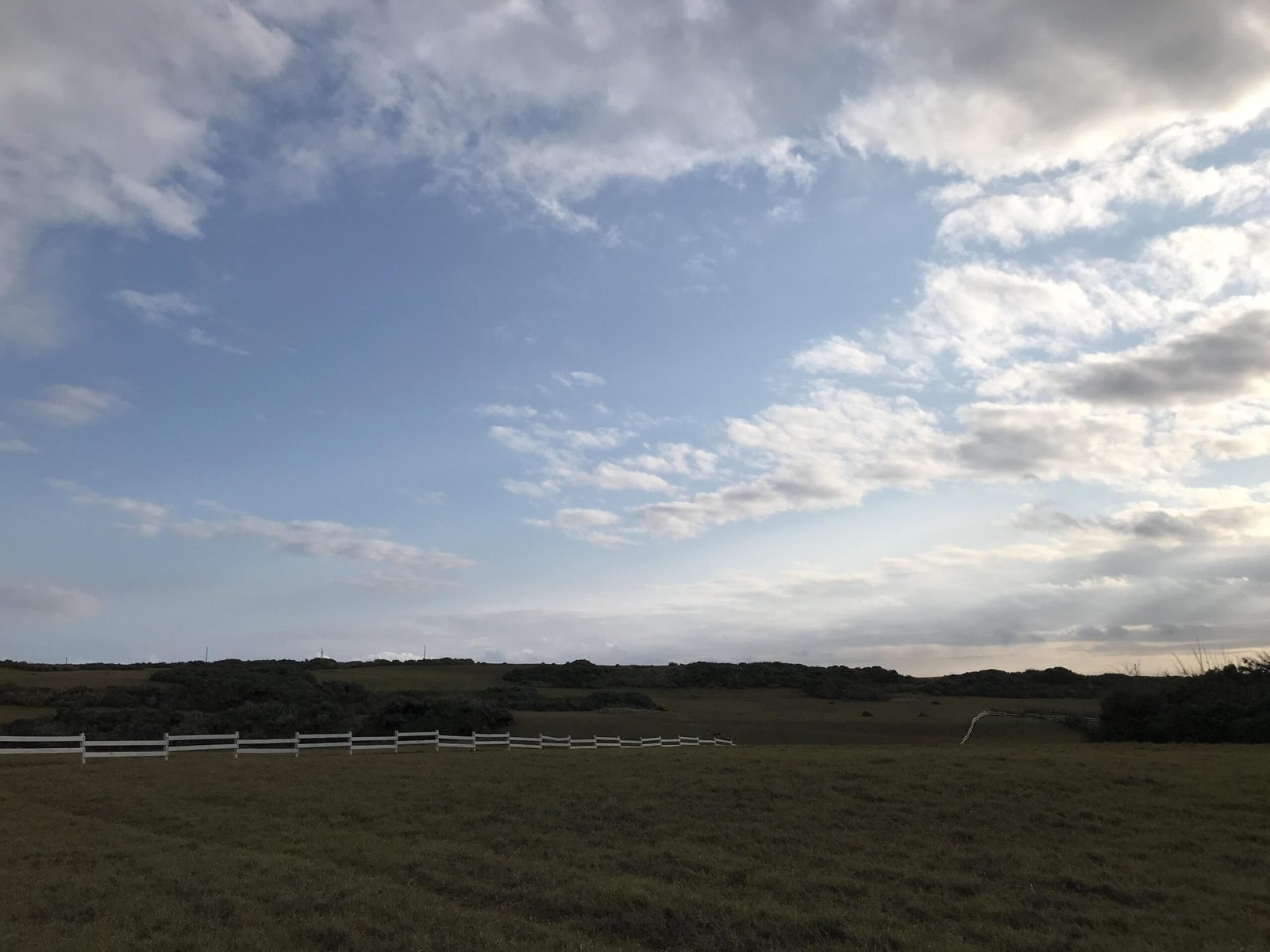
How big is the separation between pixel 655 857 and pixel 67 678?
7078 centimetres

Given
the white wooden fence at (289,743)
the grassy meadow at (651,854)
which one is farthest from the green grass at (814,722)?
the grassy meadow at (651,854)

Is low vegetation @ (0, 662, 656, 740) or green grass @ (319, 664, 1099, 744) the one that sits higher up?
low vegetation @ (0, 662, 656, 740)

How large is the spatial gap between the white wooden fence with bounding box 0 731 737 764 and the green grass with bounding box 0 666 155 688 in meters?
25.9

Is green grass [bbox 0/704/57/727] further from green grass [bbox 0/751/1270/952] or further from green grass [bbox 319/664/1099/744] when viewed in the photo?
green grass [bbox 319/664/1099/744]

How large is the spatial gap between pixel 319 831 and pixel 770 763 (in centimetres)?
1402

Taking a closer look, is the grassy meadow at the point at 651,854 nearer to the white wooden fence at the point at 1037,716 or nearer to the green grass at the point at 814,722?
the green grass at the point at 814,722

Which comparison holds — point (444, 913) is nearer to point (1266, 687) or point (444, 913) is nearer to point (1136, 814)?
point (1136, 814)

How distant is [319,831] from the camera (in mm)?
18562

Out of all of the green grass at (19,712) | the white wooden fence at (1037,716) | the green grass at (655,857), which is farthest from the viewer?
the white wooden fence at (1037,716)

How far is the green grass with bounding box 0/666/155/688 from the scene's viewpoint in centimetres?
6425

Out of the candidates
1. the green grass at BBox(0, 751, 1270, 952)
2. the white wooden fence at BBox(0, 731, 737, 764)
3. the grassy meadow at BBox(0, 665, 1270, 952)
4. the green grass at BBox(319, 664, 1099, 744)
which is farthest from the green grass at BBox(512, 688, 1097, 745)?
the green grass at BBox(0, 751, 1270, 952)

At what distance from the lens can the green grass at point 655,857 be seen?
39.0 ft

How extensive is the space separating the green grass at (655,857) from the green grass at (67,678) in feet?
148

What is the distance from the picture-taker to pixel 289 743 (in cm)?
4231
